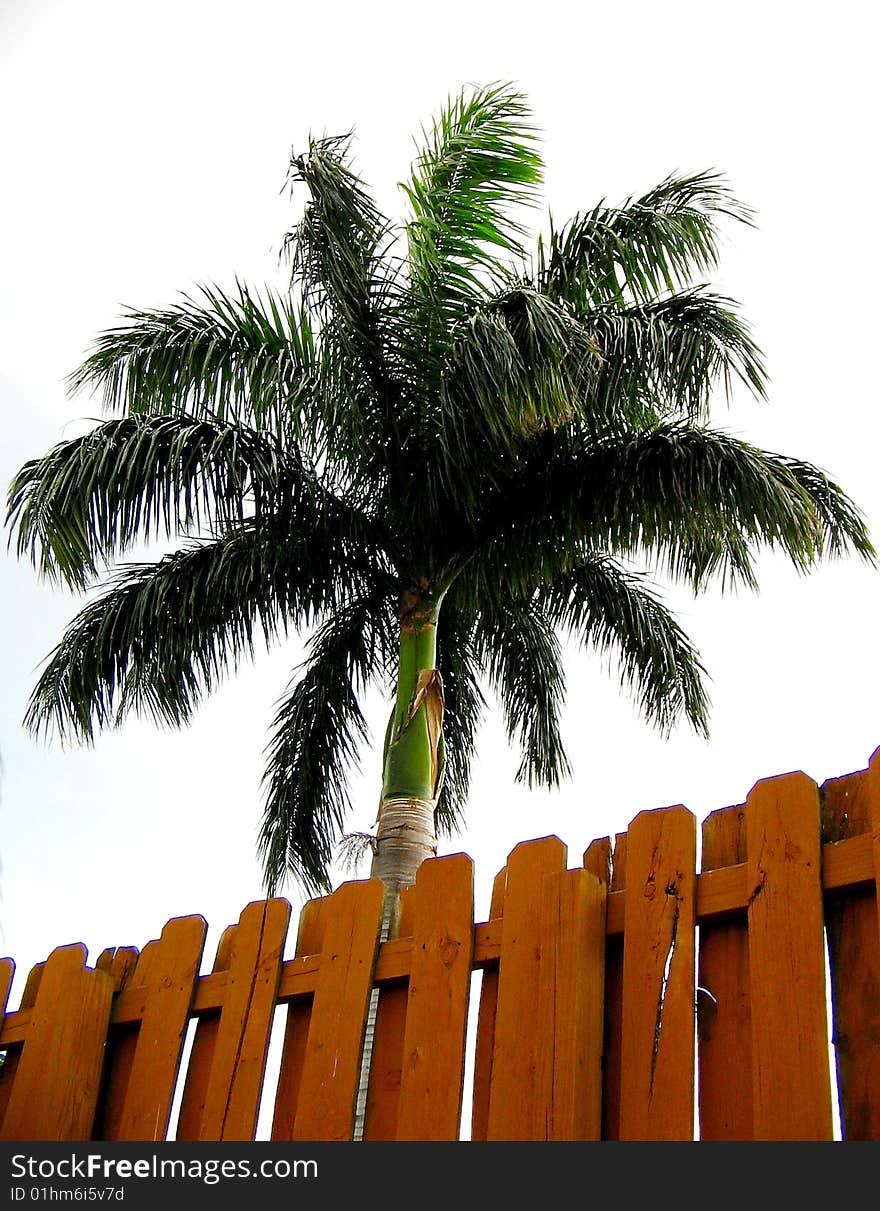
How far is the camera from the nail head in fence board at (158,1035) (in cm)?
319

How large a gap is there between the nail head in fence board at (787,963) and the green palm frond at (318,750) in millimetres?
6794

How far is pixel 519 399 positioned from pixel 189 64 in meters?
6.58

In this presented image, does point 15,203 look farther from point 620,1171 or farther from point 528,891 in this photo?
point 620,1171

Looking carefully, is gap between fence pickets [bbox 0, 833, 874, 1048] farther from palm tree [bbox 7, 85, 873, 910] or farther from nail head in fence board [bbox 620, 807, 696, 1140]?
palm tree [bbox 7, 85, 873, 910]

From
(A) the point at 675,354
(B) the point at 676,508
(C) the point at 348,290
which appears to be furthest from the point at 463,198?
(B) the point at 676,508

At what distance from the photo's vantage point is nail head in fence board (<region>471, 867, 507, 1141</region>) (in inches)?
107

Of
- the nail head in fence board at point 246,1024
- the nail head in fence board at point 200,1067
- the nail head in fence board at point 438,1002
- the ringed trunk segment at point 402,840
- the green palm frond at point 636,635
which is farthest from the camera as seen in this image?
the green palm frond at point 636,635

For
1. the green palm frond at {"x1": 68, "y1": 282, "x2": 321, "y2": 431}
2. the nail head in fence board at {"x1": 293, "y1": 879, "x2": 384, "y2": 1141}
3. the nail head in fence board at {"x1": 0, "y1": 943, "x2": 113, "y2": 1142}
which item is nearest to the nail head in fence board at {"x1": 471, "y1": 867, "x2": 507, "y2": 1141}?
the nail head in fence board at {"x1": 293, "y1": 879, "x2": 384, "y2": 1141}

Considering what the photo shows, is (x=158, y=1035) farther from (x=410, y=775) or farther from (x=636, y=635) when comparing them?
(x=636, y=635)

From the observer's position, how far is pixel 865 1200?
205cm

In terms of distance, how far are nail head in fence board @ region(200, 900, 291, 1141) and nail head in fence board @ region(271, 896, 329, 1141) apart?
6 centimetres

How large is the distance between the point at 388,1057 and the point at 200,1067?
0.62 m

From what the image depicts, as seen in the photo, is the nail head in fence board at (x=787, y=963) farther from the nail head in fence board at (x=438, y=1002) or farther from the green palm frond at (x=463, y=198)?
the green palm frond at (x=463, y=198)

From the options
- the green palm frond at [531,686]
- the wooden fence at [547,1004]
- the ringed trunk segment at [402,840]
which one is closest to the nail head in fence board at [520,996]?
the wooden fence at [547,1004]
